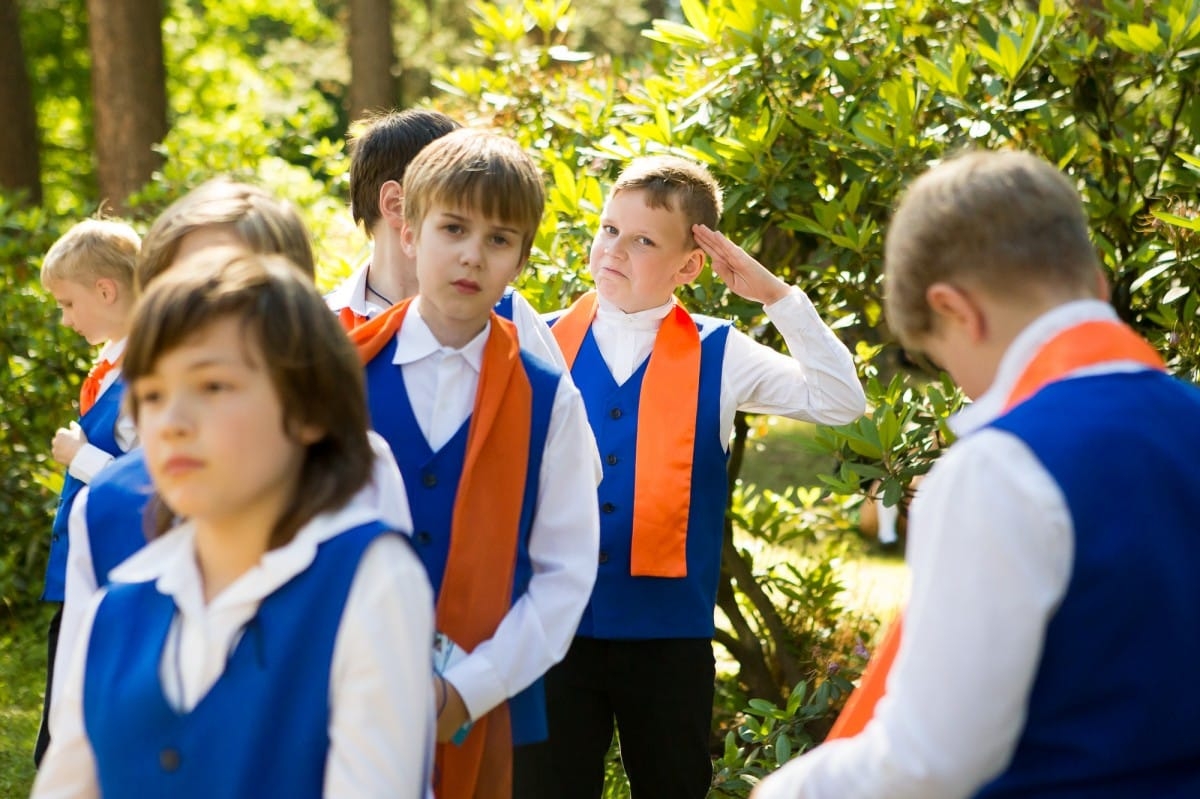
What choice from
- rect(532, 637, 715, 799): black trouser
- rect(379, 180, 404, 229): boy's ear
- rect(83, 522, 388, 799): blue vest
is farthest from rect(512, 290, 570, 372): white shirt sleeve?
rect(83, 522, 388, 799): blue vest

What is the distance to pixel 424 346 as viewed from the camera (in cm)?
264

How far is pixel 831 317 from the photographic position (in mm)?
4797

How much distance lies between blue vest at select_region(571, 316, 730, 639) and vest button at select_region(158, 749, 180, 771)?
1.65 meters

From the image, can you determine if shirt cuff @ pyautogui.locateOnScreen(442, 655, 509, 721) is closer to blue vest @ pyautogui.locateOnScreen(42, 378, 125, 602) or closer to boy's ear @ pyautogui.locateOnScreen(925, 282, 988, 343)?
boy's ear @ pyautogui.locateOnScreen(925, 282, 988, 343)

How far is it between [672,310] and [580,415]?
3.45 feet

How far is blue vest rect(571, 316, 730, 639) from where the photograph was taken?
3.48m

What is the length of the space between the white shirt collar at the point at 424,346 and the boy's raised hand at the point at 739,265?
1.07m

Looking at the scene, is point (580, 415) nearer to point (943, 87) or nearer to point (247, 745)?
point (247, 745)

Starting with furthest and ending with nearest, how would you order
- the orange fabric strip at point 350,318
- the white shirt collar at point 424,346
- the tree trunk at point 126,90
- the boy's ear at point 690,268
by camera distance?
the tree trunk at point 126,90 → the boy's ear at point 690,268 → the orange fabric strip at point 350,318 → the white shirt collar at point 424,346

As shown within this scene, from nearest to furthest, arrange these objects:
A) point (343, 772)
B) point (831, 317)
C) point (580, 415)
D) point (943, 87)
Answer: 1. point (343, 772)
2. point (580, 415)
3. point (943, 87)
4. point (831, 317)

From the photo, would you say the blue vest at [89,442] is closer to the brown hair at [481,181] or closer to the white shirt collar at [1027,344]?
the brown hair at [481,181]

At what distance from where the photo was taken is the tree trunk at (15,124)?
12375mm

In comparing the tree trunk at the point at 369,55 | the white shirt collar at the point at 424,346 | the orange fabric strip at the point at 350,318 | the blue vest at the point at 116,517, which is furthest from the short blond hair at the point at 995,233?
the tree trunk at the point at 369,55

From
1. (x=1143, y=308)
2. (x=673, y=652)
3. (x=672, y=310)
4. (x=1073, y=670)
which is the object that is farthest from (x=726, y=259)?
(x=1073, y=670)
